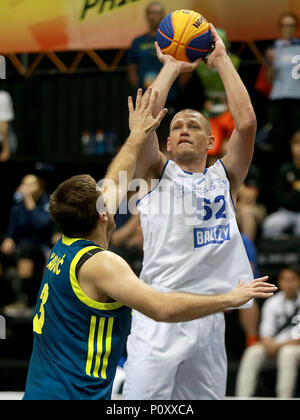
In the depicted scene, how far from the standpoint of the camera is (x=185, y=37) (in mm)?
4461

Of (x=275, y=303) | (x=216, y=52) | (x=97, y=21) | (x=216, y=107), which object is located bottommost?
(x=275, y=303)

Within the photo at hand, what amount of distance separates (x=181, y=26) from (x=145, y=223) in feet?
4.15

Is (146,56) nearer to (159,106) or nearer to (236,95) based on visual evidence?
(236,95)

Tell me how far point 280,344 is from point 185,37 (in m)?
3.26

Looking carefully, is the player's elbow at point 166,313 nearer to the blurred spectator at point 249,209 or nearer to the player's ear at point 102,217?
the player's ear at point 102,217

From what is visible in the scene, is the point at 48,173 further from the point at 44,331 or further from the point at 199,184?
the point at 44,331

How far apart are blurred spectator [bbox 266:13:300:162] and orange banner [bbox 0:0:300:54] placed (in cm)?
68

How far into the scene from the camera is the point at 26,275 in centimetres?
814


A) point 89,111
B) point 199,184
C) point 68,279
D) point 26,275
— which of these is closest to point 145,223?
point 199,184

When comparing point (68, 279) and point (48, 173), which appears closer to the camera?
point (68, 279)

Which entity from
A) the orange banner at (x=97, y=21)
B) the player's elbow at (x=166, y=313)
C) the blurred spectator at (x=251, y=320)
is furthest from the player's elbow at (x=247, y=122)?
the orange banner at (x=97, y=21)

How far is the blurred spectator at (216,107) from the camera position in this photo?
26.2 feet

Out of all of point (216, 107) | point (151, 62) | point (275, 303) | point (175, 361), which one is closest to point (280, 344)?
point (275, 303)

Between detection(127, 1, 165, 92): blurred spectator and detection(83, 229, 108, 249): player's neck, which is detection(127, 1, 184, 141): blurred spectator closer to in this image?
detection(127, 1, 165, 92): blurred spectator
